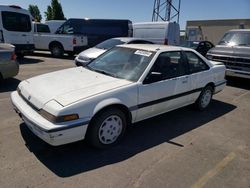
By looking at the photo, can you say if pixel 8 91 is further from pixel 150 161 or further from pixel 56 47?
pixel 56 47

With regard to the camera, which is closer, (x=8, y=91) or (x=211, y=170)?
(x=211, y=170)

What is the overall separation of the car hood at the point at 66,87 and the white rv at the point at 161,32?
928cm

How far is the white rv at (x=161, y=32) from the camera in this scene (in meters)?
12.9

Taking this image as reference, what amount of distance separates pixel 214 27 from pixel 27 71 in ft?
94.4

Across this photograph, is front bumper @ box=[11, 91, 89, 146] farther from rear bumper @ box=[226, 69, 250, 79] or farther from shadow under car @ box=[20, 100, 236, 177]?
rear bumper @ box=[226, 69, 250, 79]

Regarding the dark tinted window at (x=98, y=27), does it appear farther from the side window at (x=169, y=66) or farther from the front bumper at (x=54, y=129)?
the front bumper at (x=54, y=129)

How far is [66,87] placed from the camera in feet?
12.1

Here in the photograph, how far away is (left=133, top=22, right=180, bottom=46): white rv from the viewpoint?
1291 centimetres

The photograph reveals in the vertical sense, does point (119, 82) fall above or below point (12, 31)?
below

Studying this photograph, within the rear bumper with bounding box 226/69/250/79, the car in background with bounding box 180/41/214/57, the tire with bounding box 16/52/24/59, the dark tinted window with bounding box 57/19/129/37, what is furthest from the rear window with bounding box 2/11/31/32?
the rear bumper with bounding box 226/69/250/79

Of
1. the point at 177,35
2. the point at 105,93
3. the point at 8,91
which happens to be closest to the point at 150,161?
the point at 105,93

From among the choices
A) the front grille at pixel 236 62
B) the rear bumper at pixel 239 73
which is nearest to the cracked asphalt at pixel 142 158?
the rear bumper at pixel 239 73

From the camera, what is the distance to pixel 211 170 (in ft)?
11.0

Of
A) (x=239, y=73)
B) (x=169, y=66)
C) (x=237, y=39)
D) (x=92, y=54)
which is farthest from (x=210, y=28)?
(x=169, y=66)
